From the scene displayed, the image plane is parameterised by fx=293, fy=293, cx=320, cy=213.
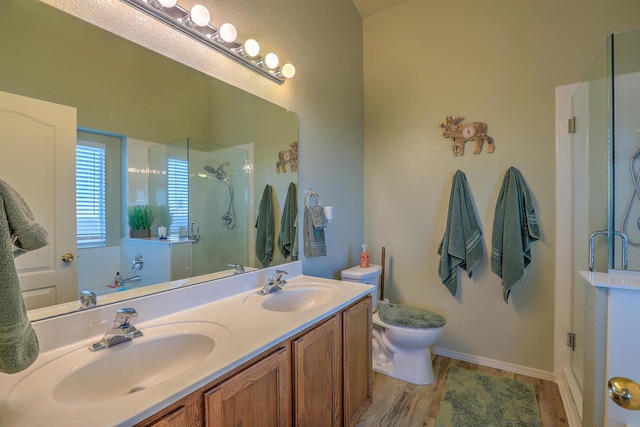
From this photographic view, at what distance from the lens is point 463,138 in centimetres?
235

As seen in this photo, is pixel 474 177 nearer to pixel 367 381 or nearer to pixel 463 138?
pixel 463 138

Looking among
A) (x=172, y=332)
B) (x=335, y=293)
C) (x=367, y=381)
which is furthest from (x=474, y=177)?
(x=172, y=332)

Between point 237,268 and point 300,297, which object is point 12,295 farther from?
point 300,297

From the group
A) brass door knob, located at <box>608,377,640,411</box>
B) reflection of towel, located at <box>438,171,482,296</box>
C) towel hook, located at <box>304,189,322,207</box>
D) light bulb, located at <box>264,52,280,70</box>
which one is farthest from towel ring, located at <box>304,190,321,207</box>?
brass door knob, located at <box>608,377,640,411</box>

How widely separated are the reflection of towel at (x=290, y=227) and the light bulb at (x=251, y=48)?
769mm

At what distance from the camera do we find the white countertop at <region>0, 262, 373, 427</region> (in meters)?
0.61

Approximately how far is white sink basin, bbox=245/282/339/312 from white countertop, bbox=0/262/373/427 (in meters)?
0.07

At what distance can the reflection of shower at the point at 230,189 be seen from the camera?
1520 millimetres

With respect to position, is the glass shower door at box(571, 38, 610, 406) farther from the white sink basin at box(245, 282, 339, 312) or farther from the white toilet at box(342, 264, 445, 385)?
the white sink basin at box(245, 282, 339, 312)

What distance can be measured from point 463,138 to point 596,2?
3.75ft

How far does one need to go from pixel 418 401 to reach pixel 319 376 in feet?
3.46

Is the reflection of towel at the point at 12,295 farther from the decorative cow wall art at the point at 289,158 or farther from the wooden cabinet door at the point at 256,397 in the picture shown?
the decorative cow wall art at the point at 289,158

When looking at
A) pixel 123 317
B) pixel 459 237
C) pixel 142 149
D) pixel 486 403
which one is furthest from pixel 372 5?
pixel 486 403

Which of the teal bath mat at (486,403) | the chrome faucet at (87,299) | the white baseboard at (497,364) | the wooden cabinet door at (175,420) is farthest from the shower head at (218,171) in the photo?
the white baseboard at (497,364)
